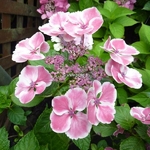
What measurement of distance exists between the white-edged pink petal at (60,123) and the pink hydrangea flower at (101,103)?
0.18 feet

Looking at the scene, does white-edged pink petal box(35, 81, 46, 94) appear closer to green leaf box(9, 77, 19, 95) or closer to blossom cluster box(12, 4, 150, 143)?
blossom cluster box(12, 4, 150, 143)

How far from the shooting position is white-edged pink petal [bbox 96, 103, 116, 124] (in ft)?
2.03

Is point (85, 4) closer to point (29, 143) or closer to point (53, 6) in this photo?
point (53, 6)

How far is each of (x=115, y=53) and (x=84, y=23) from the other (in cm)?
13

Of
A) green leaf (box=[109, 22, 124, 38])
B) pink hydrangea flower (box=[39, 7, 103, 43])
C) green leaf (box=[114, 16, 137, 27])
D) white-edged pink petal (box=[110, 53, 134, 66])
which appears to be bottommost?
green leaf (box=[109, 22, 124, 38])

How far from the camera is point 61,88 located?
2.63ft

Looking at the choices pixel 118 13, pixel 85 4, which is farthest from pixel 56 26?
pixel 85 4

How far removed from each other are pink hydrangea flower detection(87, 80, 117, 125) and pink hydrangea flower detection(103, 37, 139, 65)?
2.8 inches

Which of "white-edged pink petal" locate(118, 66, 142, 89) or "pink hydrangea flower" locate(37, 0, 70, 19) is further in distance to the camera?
"pink hydrangea flower" locate(37, 0, 70, 19)

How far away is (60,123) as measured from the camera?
63 centimetres

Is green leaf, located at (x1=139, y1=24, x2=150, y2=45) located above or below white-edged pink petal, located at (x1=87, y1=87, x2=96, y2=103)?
below

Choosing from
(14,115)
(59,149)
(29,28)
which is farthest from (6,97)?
(29,28)

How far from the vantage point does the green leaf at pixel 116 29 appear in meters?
1.69

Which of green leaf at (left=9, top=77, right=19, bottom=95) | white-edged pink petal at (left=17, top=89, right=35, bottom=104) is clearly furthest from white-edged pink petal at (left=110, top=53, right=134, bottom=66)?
green leaf at (left=9, top=77, right=19, bottom=95)
